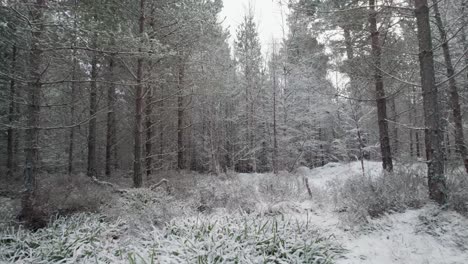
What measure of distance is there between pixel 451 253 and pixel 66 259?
5.54 metres

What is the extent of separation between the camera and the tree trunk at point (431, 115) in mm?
4730

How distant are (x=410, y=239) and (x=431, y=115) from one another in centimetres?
249

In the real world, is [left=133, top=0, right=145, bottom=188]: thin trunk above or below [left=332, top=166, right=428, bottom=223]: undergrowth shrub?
above

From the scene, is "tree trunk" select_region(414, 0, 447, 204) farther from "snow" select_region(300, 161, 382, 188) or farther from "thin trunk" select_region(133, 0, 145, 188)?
"thin trunk" select_region(133, 0, 145, 188)

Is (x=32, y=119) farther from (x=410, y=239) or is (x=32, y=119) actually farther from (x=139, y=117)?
(x=410, y=239)

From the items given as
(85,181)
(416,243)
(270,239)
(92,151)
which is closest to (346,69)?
(416,243)

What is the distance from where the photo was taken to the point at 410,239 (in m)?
3.98

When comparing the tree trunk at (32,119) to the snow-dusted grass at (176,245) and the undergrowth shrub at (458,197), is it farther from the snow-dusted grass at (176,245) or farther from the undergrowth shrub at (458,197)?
the undergrowth shrub at (458,197)

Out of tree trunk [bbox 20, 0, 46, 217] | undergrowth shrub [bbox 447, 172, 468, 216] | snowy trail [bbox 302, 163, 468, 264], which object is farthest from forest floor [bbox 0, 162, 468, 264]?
tree trunk [bbox 20, 0, 46, 217]

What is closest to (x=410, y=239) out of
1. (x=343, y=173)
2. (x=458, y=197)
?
(x=458, y=197)

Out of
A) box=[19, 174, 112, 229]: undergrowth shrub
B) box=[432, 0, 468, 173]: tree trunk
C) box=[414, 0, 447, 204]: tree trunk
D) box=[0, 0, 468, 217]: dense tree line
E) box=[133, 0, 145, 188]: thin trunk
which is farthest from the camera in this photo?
box=[133, 0, 145, 188]: thin trunk

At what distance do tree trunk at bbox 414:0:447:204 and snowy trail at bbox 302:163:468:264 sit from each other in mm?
441

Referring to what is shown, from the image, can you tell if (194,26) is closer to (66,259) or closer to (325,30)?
(325,30)

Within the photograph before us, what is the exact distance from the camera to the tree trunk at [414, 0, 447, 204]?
4.73 meters
